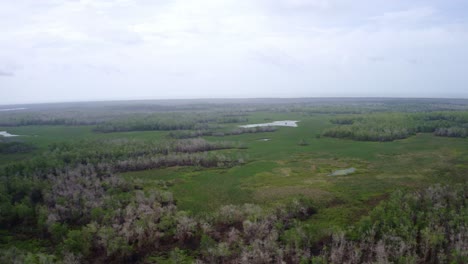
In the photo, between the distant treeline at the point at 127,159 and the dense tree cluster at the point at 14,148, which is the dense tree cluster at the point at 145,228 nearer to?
the distant treeline at the point at 127,159

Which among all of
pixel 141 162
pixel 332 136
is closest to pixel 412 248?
pixel 141 162

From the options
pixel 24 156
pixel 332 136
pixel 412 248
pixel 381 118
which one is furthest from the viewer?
pixel 381 118

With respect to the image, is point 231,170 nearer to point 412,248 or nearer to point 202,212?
point 202,212

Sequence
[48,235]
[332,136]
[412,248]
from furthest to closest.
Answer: [332,136] → [48,235] → [412,248]

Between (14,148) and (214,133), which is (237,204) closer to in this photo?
(214,133)

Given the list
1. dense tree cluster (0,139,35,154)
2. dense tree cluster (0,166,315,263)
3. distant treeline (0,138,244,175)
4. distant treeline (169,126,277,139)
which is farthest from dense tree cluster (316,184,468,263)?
dense tree cluster (0,139,35,154)

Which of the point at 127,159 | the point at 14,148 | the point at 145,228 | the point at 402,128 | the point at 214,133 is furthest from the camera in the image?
Result: the point at 214,133

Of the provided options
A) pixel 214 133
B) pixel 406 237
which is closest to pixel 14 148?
pixel 214 133

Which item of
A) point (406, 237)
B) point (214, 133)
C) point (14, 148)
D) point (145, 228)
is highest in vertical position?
point (214, 133)
